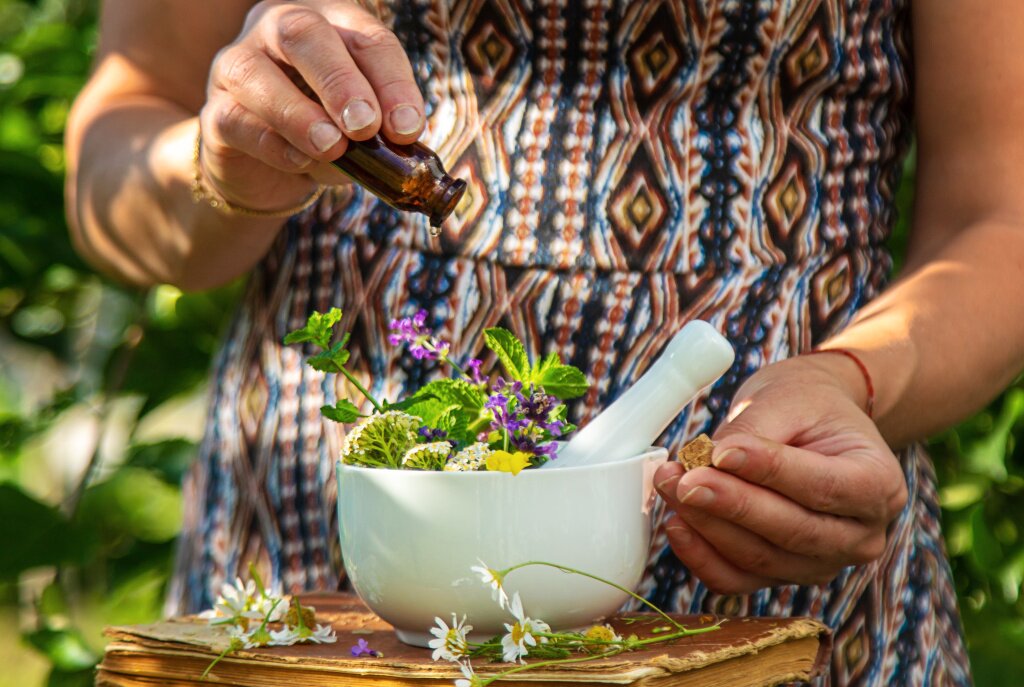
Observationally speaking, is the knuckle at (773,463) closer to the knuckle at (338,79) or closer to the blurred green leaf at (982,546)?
the knuckle at (338,79)

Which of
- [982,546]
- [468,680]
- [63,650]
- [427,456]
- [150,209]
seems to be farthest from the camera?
[63,650]

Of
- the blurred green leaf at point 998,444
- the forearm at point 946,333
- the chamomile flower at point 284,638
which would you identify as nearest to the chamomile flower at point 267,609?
the chamomile flower at point 284,638

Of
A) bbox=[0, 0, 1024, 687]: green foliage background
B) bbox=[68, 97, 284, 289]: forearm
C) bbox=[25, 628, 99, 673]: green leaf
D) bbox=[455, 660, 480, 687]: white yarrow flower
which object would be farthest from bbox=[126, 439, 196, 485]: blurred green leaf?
bbox=[455, 660, 480, 687]: white yarrow flower

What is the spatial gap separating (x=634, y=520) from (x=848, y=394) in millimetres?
221

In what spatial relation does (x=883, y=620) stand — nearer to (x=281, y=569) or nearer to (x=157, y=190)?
(x=281, y=569)

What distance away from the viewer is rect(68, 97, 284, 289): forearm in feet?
3.79

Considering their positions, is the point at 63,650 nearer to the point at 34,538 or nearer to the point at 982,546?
the point at 34,538

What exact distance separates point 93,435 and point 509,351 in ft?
4.11

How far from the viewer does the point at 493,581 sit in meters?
0.77

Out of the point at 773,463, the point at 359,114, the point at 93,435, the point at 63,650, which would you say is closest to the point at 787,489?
the point at 773,463

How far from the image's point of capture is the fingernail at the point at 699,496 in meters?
0.83

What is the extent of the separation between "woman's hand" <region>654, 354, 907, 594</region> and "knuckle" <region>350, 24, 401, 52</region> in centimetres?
34

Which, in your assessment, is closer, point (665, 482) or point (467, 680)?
point (467, 680)

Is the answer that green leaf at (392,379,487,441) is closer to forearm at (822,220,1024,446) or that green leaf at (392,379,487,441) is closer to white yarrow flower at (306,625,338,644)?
white yarrow flower at (306,625,338,644)
